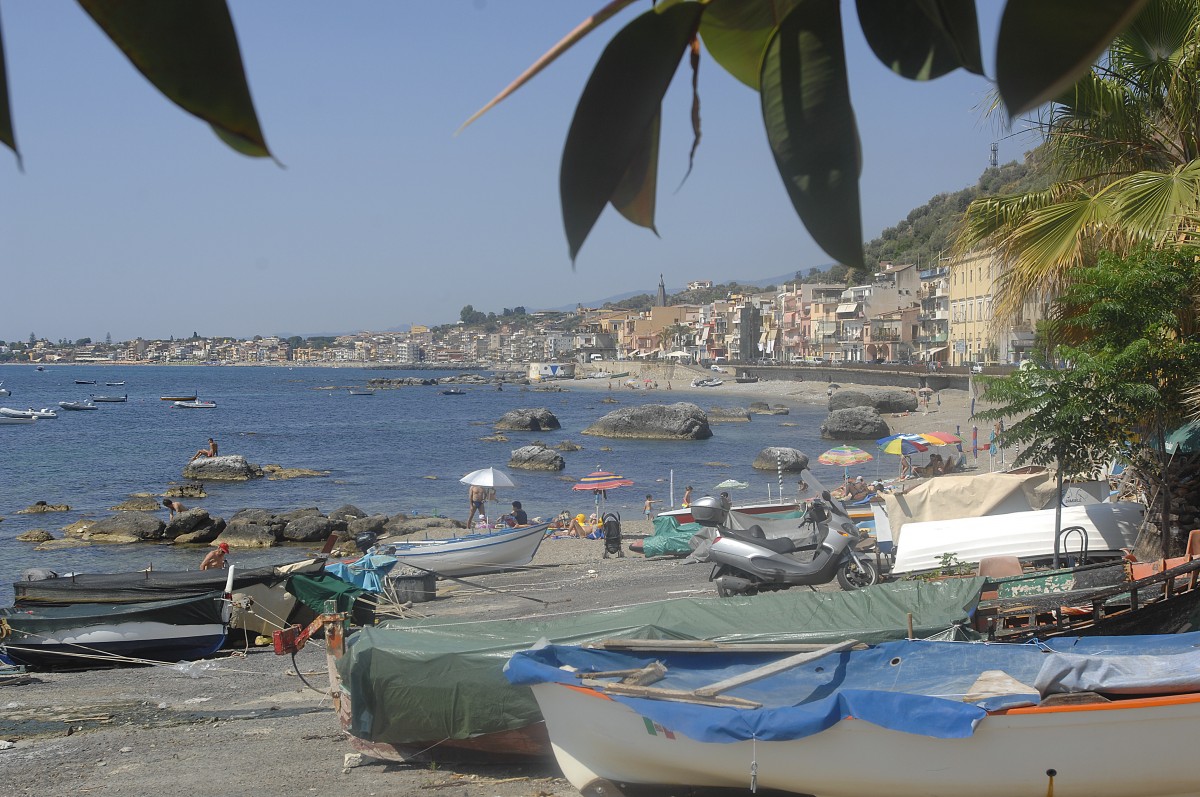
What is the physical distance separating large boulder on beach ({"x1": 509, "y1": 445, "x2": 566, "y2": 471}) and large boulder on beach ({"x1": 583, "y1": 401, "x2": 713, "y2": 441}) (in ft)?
41.9

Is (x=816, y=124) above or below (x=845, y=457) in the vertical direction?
above

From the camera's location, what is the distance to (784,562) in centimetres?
1027

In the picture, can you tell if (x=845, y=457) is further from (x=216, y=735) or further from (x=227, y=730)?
(x=216, y=735)

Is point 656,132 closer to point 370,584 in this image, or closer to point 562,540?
point 370,584

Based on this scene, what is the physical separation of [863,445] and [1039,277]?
38160mm

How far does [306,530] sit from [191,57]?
87.8 ft

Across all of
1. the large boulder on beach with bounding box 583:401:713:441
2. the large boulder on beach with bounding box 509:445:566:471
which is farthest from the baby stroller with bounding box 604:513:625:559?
the large boulder on beach with bounding box 583:401:713:441

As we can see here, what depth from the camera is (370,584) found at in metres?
12.6

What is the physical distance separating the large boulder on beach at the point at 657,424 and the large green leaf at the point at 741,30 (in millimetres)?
52281

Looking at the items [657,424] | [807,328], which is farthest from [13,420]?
[807,328]

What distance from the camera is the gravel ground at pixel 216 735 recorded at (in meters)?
7.15

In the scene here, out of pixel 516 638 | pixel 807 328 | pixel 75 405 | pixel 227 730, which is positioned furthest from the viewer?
pixel 807 328

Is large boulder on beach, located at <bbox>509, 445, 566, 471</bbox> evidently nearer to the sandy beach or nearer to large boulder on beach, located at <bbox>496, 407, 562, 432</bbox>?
large boulder on beach, located at <bbox>496, 407, 562, 432</bbox>

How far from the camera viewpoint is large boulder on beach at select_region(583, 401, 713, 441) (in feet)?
175
